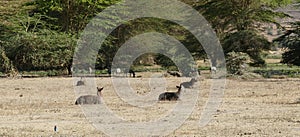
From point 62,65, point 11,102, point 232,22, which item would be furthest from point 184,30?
point 11,102

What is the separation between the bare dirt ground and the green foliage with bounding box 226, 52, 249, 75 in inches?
491

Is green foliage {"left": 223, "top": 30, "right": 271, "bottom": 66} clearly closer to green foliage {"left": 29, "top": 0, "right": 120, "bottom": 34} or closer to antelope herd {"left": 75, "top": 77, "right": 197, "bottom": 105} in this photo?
green foliage {"left": 29, "top": 0, "right": 120, "bottom": 34}

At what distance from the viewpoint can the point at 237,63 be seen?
39.6m

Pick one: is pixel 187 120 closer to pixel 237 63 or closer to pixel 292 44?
pixel 292 44

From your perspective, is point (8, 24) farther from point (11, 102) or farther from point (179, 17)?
point (11, 102)

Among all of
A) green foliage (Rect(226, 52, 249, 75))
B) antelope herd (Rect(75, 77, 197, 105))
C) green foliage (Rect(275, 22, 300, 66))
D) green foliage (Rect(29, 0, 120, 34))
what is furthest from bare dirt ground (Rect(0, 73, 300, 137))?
green foliage (Rect(29, 0, 120, 34))

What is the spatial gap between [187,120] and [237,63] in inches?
955

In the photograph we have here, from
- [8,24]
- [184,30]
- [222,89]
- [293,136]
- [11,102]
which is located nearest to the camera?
[293,136]

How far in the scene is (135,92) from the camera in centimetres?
2612

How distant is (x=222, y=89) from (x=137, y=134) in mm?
15662

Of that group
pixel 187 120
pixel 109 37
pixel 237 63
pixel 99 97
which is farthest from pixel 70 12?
pixel 187 120

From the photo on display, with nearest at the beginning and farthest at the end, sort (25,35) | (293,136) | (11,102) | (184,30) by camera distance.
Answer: (293,136) → (11,102) → (25,35) → (184,30)

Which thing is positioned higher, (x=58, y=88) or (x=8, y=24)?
(x=8, y=24)

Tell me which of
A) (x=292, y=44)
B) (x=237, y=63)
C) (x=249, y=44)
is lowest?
(x=237, y=63)
